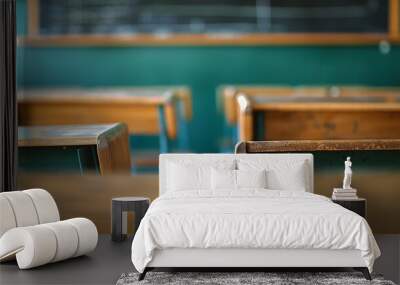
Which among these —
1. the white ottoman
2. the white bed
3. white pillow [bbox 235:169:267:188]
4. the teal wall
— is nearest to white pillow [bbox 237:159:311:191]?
white pillow [bbox 235:169:267:188]

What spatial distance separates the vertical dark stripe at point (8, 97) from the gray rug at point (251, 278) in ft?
7.17

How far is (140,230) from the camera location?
4902 millimetres

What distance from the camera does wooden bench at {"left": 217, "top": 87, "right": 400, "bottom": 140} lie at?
267 inches

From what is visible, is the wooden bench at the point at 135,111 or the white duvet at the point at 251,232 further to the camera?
the wooden bench at the point at 135,111

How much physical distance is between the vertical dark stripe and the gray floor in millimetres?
1233

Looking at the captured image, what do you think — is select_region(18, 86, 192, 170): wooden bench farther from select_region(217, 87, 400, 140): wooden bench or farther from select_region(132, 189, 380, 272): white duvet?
select_region(132, 189, 380, 272): white duvet

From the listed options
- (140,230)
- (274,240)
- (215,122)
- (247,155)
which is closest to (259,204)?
(274,240)

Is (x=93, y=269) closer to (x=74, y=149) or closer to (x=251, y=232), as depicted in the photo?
(x=251, y=232)

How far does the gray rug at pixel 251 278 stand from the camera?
4.81m

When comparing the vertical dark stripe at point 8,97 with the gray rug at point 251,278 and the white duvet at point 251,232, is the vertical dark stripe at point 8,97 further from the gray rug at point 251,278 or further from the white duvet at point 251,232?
the white duvet at point 251,232

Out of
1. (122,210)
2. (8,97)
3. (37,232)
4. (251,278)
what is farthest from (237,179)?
(8,97)

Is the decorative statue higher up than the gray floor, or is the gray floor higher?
the decorative statue

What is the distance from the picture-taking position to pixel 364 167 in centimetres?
695

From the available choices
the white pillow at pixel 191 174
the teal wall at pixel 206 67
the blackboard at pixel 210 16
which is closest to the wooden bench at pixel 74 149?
the teal wall at pixel 206 67
